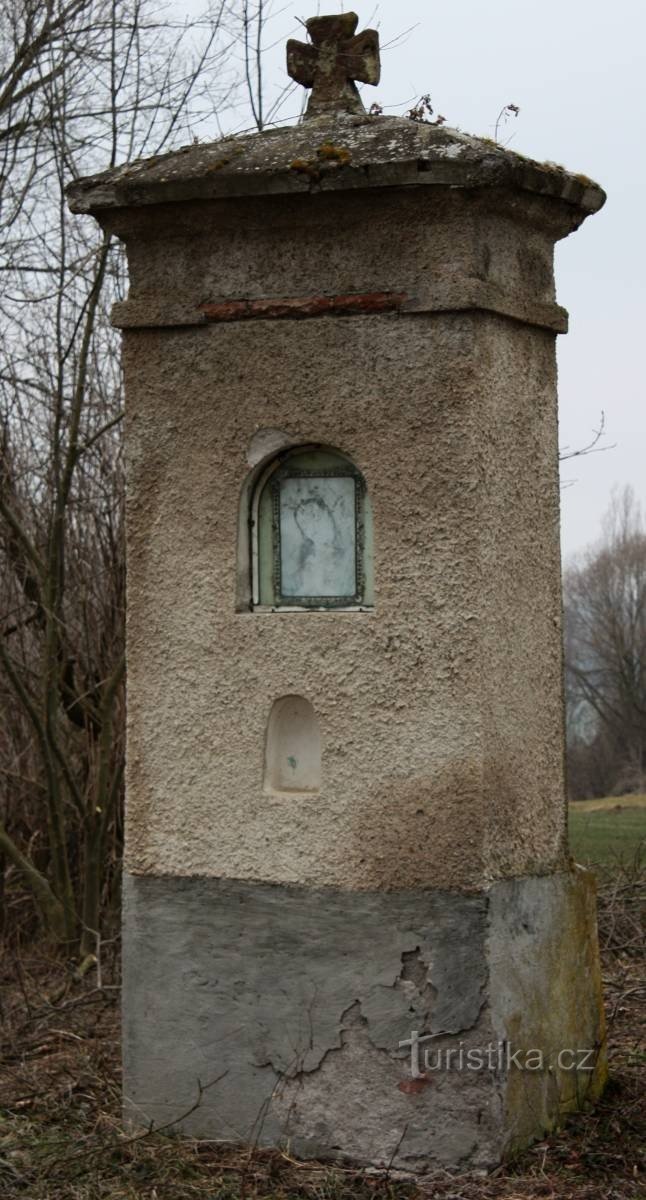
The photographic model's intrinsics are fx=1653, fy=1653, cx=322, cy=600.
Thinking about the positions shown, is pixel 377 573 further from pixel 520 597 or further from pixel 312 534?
pixel 520 597

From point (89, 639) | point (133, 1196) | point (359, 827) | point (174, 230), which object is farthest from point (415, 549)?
point (89, 639)

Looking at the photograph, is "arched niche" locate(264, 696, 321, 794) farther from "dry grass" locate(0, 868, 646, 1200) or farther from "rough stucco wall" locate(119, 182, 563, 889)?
"dry grass" locate(0, 868, 646, 1200)

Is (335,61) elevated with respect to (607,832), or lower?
elevated

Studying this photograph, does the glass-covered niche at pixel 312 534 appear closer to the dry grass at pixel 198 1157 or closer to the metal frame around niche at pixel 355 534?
the metal frame around niche at pixel 355 534

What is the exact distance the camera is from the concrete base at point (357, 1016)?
16.2ft

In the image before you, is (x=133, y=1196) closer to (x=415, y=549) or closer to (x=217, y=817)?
(x=217, y=817)

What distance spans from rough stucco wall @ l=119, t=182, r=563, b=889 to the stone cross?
63cm

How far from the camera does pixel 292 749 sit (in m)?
5.18

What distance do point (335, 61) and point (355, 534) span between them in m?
1.64

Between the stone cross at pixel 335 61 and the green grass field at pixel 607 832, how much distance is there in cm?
493

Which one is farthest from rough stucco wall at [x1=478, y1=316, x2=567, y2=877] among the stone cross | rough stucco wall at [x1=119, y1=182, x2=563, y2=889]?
the stone cross

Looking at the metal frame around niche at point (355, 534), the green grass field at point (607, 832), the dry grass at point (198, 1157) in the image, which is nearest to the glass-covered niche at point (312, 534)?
the metal frame around niche at point (355, 534)

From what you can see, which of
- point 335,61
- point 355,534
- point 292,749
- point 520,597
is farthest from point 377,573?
point 335,61

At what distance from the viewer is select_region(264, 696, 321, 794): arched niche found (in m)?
5.16
